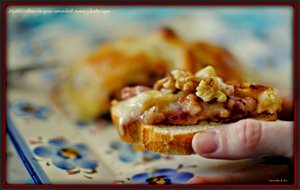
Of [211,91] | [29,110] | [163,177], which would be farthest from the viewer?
[29,110]

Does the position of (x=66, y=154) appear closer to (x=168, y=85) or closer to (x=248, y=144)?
(x=168, y=85)

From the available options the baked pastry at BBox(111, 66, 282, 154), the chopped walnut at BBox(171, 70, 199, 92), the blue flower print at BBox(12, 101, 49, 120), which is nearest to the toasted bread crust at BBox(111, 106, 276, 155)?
the baked pastry at BBox(111, 66, 282, 154)

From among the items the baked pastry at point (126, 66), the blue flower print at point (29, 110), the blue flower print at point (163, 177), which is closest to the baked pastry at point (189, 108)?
the blue flower print at point (163, 177)

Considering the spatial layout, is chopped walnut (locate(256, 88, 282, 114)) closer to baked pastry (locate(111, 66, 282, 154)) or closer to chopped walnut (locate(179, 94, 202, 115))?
baked pastry (locate(111, 66, 282, 154))

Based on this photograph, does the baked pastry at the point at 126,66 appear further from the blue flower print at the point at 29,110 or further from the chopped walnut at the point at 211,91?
the chopped walnut at the point at 211,91

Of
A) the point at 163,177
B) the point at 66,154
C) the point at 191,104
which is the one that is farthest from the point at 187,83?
the point at 66,154

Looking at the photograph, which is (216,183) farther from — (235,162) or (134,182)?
(134,182)
